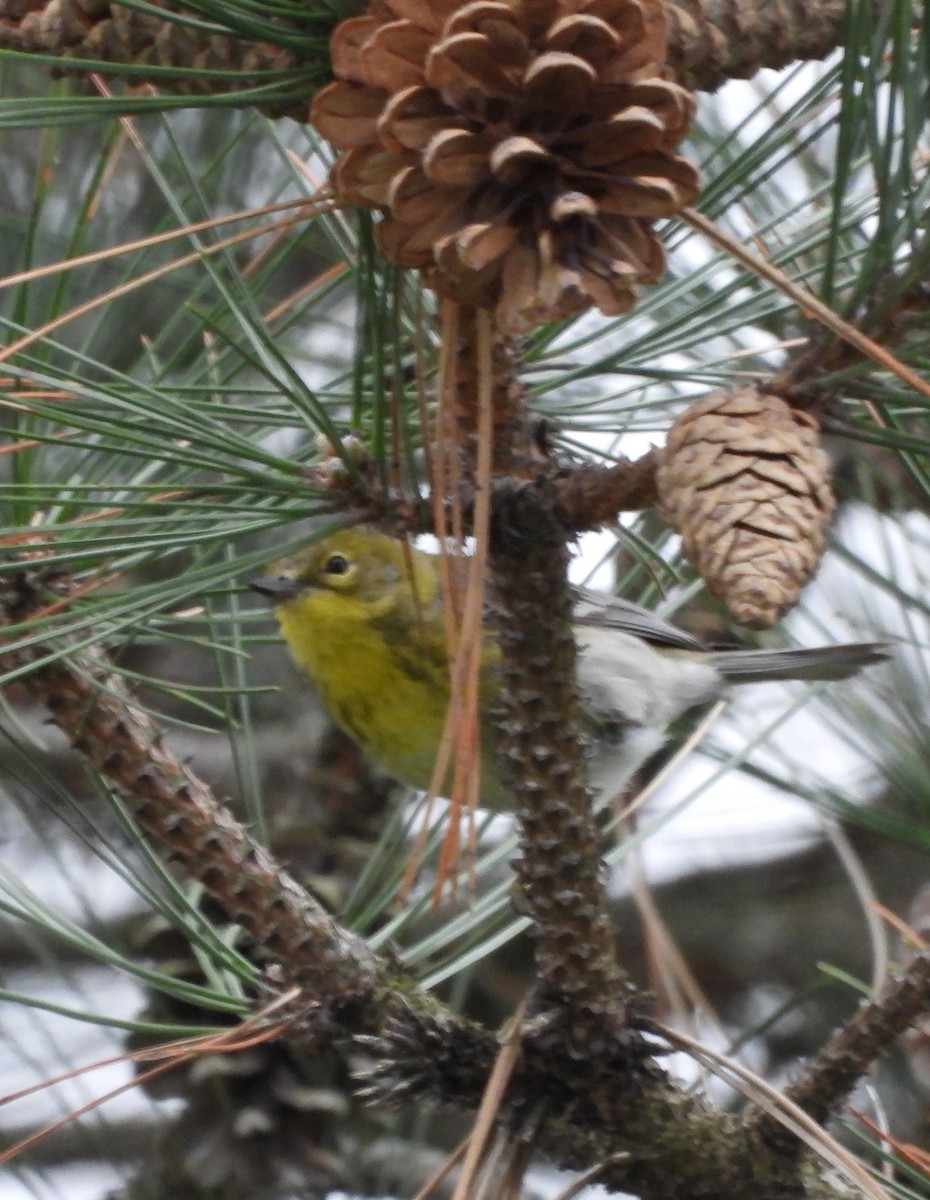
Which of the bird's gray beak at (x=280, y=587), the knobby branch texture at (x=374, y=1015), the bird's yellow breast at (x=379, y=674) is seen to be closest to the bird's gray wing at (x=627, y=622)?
the bird's yellow breast at (x=379, y=674)

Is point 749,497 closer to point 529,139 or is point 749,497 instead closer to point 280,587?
point 529,139

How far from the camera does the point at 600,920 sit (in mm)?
1347

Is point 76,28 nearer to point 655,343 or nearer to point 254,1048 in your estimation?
point 655,343

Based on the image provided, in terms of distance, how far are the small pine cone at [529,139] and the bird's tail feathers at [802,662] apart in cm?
106

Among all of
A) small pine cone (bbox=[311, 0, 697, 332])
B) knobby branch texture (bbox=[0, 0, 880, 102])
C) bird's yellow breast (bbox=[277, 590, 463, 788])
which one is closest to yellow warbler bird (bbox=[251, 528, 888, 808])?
bird's yellow breast (bbox=[277, 590, 463, 788])

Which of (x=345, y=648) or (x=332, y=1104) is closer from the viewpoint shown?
(x=332, y=1104)

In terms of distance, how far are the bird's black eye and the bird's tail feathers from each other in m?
0.65

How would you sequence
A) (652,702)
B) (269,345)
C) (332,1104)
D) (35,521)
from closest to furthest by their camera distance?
(269,345) → (35,521) → (332,1104) → (652,702)

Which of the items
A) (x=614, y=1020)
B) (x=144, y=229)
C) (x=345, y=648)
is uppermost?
(x=144, y=229)

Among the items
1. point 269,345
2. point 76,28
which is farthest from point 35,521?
point 76,28

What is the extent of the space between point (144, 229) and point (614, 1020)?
1685mm

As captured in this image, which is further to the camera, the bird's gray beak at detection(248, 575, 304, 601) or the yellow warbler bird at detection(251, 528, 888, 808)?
the yellow warbler bird at detection(251, 528, 888, 808)

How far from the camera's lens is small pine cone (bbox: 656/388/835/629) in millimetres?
870

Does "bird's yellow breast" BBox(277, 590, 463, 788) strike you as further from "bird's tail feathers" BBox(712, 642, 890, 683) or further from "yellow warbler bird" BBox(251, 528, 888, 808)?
"bird's tail feathers" BBox(712, 642, 890, 683)
